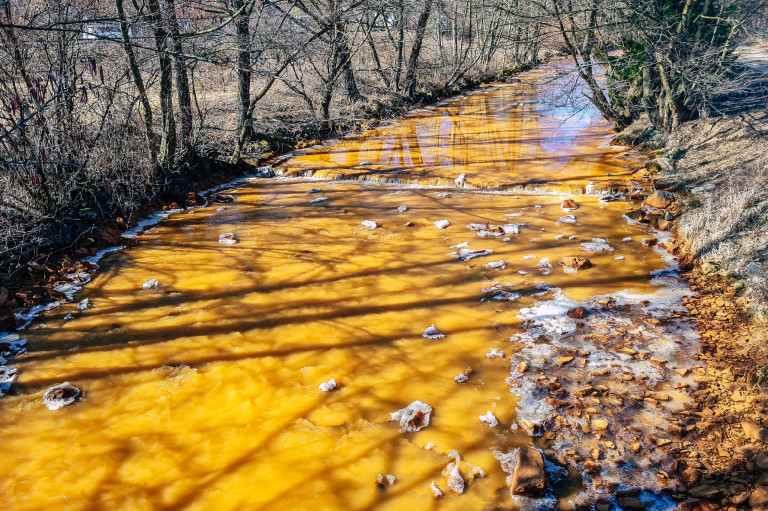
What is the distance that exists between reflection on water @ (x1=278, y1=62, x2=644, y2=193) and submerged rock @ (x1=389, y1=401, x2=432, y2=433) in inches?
197

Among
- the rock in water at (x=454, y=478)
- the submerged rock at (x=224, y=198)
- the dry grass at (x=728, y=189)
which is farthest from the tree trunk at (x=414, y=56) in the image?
the rock in water at (x=454, y=478)

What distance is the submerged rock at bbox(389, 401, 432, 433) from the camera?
333cm

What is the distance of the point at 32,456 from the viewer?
10.5 ft

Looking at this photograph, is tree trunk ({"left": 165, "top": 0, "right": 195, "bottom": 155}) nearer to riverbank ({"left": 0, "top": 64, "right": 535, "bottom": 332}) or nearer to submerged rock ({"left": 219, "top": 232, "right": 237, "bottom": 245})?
riverbank ({"left": 0, "top": 64, "right": 535, "bottom": 332})

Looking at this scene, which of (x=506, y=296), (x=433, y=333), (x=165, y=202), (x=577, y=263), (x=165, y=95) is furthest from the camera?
(x=165, y=202)

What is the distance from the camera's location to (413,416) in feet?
11.1

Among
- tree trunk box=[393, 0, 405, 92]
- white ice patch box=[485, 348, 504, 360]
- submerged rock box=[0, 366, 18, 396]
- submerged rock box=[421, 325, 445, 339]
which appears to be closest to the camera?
submerged rock box=[0, 366, 18, 396]

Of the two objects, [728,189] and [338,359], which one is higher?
[728,189]

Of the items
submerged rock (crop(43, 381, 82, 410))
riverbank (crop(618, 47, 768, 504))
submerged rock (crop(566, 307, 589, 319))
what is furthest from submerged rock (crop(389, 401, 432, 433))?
submerged rock (crop(43, 381, 82, 410))

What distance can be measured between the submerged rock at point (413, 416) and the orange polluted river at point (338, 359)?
45 millimetres

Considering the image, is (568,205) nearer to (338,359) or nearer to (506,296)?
(506,296)

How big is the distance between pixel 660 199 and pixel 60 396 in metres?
6.74

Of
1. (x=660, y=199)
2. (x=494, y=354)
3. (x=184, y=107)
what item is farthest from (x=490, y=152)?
(x=494, y=354)

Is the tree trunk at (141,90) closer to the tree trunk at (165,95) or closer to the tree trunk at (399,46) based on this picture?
the tree trunk at (165,95)
